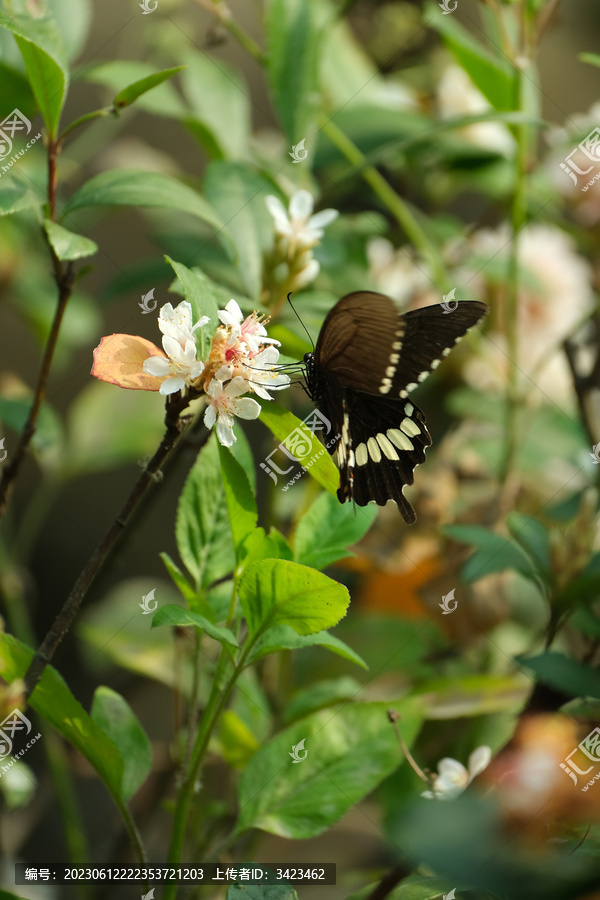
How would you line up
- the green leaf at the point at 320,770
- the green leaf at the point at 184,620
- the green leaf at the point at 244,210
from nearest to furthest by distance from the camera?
the green leaf at the point at 184,620 → the green leaf at the point at 320,770 → the green leaf at the point at 244,210

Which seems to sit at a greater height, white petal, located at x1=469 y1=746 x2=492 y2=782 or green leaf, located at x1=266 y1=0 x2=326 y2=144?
green leaf, located at x1=266 y1=0 x2=326 y2=144

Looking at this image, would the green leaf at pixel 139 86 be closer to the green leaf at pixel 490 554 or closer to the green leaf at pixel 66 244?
the green leaf at pixel 66 244

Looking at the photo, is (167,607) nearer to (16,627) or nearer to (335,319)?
(335,319)

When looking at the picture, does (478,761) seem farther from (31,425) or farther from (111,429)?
(111,429)

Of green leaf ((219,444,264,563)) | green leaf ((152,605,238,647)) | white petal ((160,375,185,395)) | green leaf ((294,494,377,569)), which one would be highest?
white petal ((160,375,185,395))

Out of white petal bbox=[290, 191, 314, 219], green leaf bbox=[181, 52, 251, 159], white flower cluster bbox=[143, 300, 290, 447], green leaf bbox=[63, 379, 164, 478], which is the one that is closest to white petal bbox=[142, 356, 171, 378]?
white flower cluster bbox=[143, 300, 290, 447]

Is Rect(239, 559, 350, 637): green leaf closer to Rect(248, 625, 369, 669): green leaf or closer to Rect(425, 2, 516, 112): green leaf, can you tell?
Rect(248, 625, 369, 669): green leaf

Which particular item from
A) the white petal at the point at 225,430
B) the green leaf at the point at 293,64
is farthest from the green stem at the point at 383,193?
the white petal at the point at 225,430
